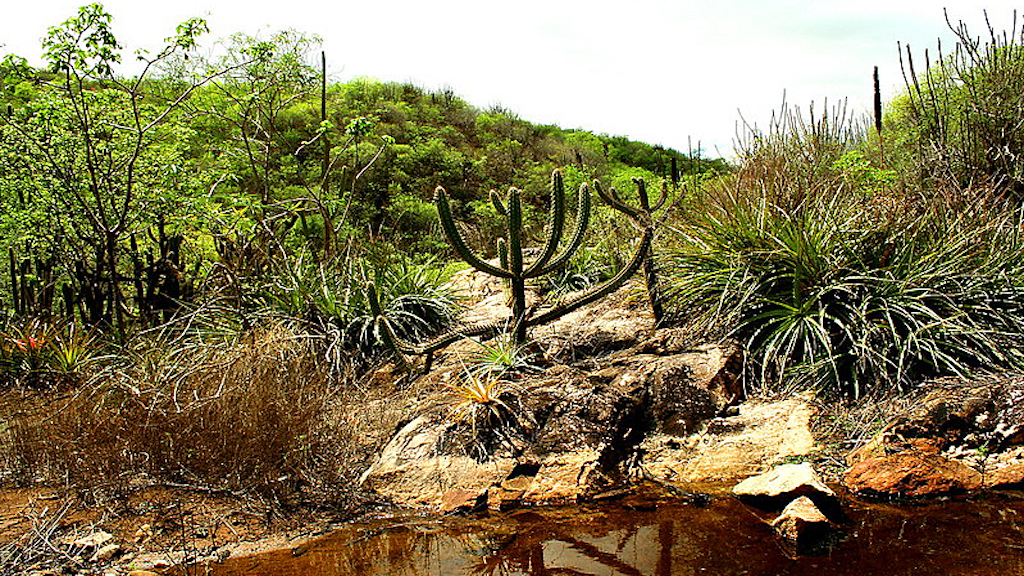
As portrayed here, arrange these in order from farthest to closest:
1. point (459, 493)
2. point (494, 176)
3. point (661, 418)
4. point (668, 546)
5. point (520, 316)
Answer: point (494, 176) → point (520, 316) → point (661, 418) → point (459, 493) → point (668, 546)

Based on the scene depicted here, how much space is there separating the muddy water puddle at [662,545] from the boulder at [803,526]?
65 mm

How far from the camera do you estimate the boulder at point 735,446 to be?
427 centimetres

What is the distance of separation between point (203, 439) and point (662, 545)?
2478 millimetres

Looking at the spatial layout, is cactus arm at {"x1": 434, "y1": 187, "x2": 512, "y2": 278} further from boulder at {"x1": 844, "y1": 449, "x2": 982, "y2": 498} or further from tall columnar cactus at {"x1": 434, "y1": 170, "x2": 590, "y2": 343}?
boulder at {"x1": 844, "y1": 449, "x2": 982, "y2": 498}

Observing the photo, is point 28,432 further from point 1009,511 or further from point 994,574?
point 1009,511

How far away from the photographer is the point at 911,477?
3729mm

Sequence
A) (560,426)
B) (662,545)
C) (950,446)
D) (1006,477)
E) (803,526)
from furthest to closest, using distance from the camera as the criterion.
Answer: (560,426) < (950,446) < (1006,477) < (662,545) < (803,526)

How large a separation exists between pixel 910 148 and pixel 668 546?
20.5 feet

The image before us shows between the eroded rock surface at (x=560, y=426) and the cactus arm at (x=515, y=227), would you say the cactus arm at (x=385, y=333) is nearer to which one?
the eroded rock surface at (x=560, y=426)

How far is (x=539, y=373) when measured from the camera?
531 cm

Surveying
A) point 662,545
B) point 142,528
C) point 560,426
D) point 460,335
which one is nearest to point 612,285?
point 460,335

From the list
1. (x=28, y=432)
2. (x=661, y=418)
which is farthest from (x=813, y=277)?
(x=28, y=432)

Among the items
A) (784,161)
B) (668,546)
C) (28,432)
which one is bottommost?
(668,546)

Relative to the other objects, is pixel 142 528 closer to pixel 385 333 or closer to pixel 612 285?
pixel 385 333
